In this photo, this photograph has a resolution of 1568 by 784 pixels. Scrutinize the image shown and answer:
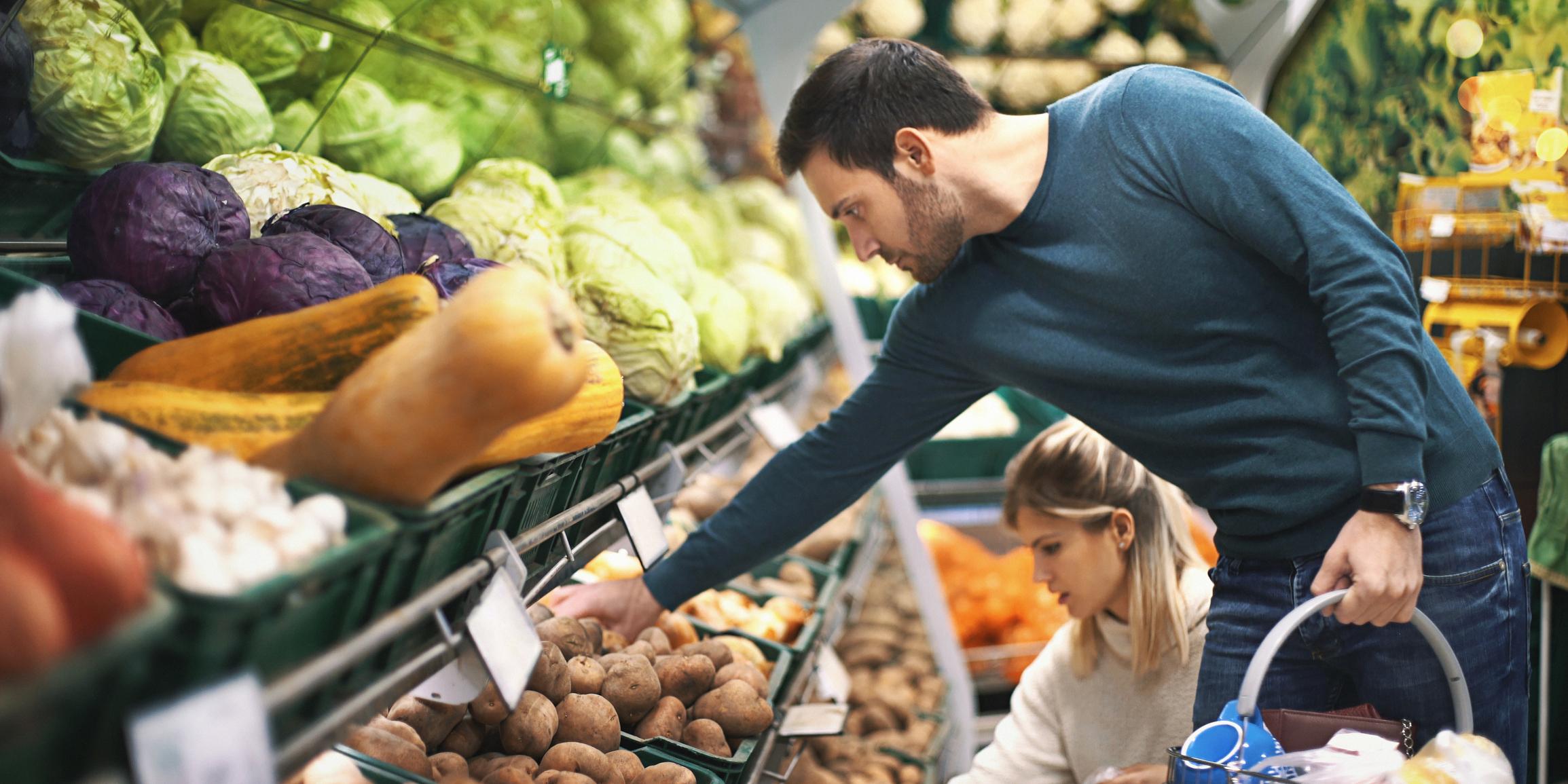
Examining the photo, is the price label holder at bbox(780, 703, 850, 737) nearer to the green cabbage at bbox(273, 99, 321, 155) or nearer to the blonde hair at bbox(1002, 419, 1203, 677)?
the blonde hair at bbox(1002, 419, 1203, 677)

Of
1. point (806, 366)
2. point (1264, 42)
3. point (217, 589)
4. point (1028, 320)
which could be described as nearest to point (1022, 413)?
point (806, 366)

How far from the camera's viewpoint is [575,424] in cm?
135

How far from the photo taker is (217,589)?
73 cm

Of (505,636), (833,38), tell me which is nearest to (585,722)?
(505,636)

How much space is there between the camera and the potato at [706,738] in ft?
5.93

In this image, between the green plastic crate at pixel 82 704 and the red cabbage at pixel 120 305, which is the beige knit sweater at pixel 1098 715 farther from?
the green plastic crate at pixel 82 704

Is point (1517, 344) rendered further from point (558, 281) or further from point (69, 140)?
point (69, 140)

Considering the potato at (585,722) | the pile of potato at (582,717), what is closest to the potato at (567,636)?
the pile of potato at (582,717)

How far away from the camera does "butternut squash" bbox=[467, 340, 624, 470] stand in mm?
1200

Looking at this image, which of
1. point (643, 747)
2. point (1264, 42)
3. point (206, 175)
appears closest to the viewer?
point (206, 175)

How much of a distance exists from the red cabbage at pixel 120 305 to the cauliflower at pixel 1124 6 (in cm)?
449

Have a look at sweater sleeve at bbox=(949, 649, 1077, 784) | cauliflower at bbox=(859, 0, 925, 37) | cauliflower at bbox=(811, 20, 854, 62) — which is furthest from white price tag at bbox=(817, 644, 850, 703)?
cauliflower at bbox=(811, 20, 854, 62)

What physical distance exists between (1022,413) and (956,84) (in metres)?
2.93

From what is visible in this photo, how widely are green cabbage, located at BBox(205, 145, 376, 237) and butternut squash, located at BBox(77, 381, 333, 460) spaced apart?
1.84 feet
